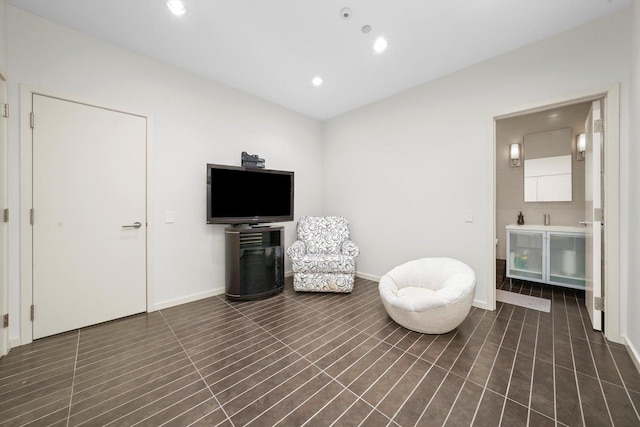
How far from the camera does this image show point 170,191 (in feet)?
9.32

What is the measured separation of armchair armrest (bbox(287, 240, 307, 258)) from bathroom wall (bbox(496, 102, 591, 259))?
11.4ft

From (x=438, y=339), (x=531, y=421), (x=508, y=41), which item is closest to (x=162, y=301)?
(x=438, y=339)

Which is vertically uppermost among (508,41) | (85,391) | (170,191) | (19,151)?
(508,41)

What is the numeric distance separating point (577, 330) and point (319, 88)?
12.9 feet

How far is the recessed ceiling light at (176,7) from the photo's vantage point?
6.37 ft

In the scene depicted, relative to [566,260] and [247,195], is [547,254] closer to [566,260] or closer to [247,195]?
[566,260]

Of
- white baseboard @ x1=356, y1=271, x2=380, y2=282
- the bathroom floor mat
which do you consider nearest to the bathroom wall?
the bathroom floor mat

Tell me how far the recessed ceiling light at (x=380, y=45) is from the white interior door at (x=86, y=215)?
8.68 feet

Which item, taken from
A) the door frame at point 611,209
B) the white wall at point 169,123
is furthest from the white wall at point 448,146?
the white wall at point 169,123

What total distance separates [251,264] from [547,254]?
13.3ft

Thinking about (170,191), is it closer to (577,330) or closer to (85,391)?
(85,391)

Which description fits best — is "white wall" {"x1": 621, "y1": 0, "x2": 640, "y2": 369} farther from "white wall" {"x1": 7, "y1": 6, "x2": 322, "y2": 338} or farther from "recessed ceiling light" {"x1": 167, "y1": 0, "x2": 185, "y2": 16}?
"white wall" {"x1": 7, "y1": 6, "x2": 322, "y2": 338}

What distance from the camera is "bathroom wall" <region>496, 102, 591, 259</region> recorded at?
3.50 metres

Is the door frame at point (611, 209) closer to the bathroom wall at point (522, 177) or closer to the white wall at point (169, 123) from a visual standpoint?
the bathroom wall at point (522, 177)
